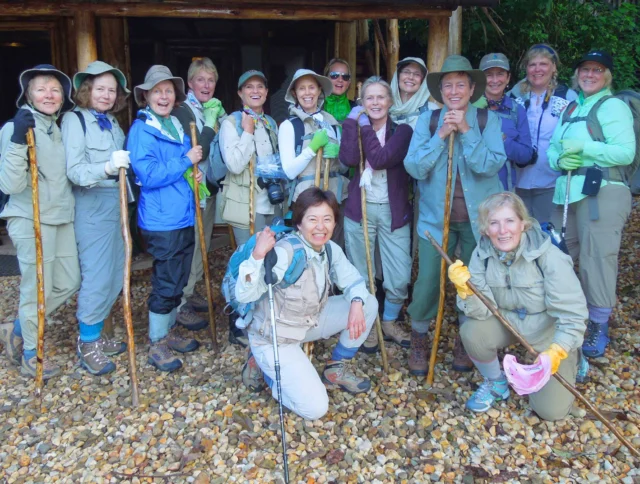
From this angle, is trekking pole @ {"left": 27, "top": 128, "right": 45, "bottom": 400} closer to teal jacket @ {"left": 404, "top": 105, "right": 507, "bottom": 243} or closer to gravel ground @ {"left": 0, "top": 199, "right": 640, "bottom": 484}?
gravel ground @ {"left": 0, "top": 199, "right": 640, "bottom": 484}

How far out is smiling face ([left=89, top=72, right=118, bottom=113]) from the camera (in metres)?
Answer: 3.99

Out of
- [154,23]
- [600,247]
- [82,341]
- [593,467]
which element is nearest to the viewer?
[593,467]

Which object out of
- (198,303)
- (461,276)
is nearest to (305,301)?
(461,276)

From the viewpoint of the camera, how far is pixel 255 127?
4.42 metres

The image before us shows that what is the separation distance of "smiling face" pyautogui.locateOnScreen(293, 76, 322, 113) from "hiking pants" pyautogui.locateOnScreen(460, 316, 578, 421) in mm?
2011

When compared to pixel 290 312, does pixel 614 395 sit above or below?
below

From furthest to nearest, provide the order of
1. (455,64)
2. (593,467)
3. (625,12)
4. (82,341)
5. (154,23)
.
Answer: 1. (625,12)
2. (154,23)
3. (82,341)
4. (455,64)
5. (593,467)

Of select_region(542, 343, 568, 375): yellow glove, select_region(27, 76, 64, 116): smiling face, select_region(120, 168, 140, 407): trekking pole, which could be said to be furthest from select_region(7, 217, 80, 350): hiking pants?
select_region(542, 343, 568, 375): yellow glove

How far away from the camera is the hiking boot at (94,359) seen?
4250 millimetres

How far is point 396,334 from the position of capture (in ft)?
15.0

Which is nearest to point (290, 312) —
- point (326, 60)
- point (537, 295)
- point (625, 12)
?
point (537, 295)

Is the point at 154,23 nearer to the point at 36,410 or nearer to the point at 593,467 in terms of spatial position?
the point at 36,410

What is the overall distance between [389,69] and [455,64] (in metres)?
3.63

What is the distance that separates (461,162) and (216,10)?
2480 millimetres
